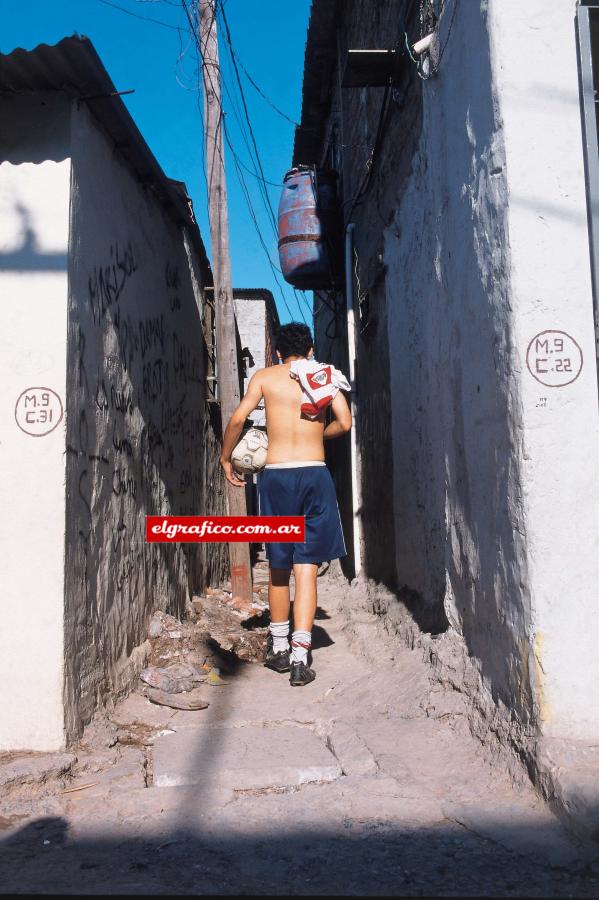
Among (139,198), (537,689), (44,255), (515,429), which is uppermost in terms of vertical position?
(139,198)

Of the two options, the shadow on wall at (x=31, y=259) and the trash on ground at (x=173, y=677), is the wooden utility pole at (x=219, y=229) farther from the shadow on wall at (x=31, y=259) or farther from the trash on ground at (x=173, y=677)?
the shadow on wall at (x=31, y=259)

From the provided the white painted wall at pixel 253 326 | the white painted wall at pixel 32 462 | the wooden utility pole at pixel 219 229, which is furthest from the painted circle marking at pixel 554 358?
the white painted wall at pixel 253 326

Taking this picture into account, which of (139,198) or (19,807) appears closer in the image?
(19,807)

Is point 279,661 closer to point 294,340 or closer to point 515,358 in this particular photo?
point 294,340

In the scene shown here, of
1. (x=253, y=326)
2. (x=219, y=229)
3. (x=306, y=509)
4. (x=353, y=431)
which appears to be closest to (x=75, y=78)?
(x=306, y=509)

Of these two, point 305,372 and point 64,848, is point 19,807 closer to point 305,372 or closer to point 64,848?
point 64,848

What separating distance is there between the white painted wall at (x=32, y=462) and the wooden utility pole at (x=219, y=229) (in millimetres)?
3469

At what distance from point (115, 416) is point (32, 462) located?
840 millimetres

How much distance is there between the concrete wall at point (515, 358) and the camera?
2512mm

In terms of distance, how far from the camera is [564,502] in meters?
2.52

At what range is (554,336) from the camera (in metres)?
2.57

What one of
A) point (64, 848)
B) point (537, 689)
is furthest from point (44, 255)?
point (537, 689)

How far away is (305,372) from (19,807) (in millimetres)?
2572

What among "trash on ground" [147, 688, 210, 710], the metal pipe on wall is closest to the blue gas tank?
the metal pipe on wall
